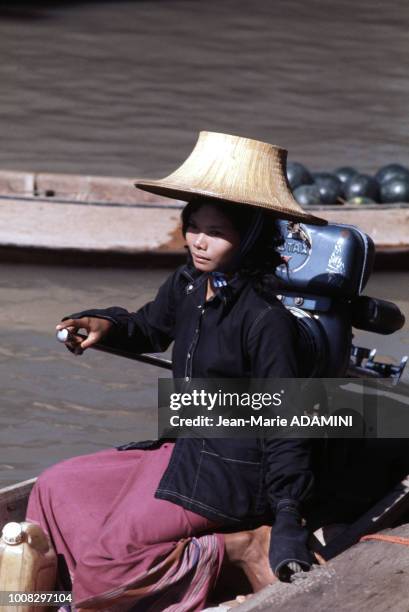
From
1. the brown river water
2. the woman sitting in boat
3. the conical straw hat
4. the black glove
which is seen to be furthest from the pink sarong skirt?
the brown river water

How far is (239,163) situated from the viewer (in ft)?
9.43

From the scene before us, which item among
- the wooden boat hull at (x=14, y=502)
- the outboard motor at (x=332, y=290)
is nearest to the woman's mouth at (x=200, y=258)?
the outboard motor at (x=332, y=290)

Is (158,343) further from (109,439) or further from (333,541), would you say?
(109,439)

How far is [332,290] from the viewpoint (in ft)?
11.4

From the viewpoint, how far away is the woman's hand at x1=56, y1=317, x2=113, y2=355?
9.94 feet

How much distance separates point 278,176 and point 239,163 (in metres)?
0.11

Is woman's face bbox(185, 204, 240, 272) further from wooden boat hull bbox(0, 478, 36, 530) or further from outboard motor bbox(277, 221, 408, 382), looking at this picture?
wooden boat hull bbox(0, 478, 36, 530)

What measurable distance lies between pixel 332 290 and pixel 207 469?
0.91 metres

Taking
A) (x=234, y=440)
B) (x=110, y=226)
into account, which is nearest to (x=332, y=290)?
(x=234, y=440)

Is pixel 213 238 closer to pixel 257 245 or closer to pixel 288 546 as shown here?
pixel 257 245

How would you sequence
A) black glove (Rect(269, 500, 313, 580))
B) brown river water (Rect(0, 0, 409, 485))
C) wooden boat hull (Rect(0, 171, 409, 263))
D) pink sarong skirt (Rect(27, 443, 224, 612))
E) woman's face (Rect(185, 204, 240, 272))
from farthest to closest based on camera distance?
wooden boat hull (Rect(0, 171, 409, 263)) → brown river water (Rect(0, 0, 409, 485)) → woman's face (Rect(185, 204, 240, 272)) → pink sarong skirt (Rect(27, 443, 224, 612)) → black glove (Rect(269, 500, 313, 580))

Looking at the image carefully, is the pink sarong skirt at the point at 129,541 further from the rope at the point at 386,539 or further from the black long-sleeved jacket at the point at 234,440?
the rope at the point at 386,539

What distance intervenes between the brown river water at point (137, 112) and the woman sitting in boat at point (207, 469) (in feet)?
5.27

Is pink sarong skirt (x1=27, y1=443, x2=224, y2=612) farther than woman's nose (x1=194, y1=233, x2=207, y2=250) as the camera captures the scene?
No
